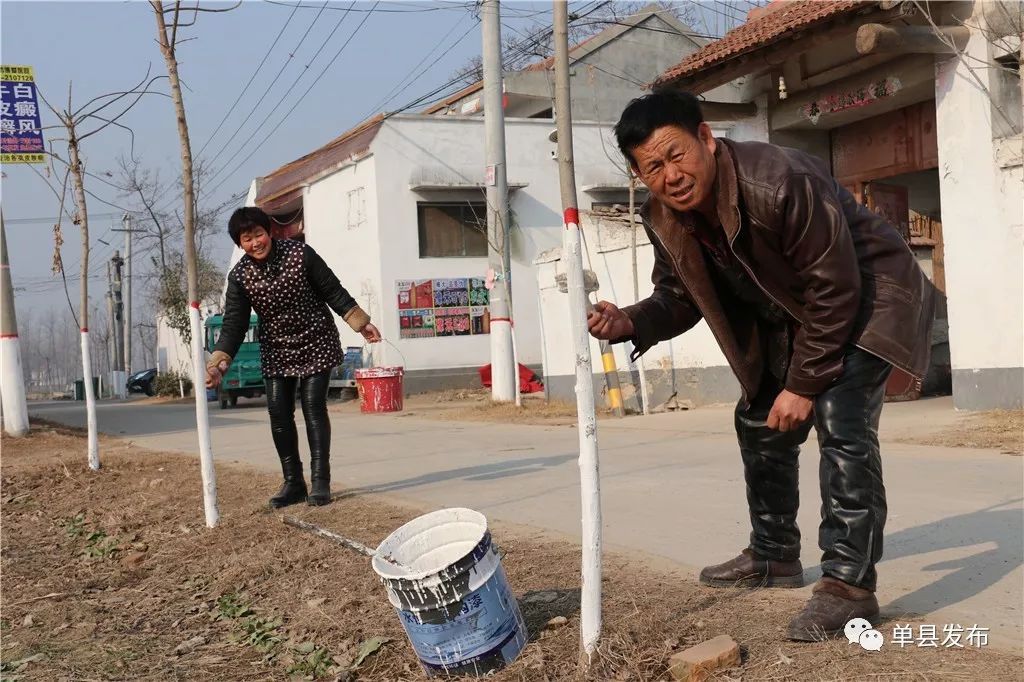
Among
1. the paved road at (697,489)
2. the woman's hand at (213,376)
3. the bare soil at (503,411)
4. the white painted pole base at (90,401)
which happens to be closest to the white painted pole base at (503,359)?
the bare soil at (503,411)

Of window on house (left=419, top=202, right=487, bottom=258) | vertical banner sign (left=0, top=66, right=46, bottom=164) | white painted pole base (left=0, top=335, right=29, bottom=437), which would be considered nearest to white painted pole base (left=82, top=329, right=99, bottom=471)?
vertical banner sign (left=0, top=66, right=46, bottom=164)

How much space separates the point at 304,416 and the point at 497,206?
10.4m

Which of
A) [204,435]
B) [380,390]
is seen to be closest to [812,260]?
[204,435]

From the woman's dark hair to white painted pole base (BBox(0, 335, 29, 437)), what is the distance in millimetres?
9871

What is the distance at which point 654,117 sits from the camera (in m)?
3.20

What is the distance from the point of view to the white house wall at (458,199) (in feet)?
76.6

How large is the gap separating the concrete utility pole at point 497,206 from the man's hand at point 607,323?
12764 mm

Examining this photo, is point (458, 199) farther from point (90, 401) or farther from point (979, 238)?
point (90, 401)

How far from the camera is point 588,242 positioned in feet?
51.9

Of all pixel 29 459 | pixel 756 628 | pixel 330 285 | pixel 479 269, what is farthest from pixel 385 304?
pixel 756 628

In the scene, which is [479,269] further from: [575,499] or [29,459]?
[575,499]

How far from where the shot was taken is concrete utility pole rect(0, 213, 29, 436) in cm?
1477

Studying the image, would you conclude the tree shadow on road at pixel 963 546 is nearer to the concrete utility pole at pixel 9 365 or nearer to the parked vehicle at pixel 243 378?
the concrete utility pole at pixel 9 365

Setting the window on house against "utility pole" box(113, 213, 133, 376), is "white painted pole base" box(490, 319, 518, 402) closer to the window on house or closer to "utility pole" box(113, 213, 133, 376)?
the window on house
